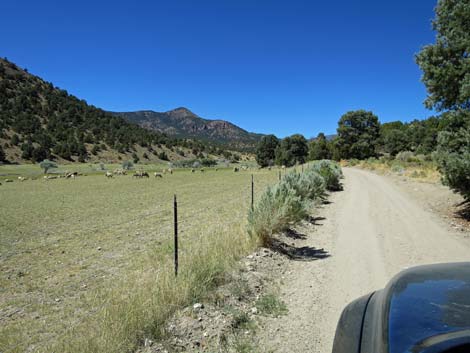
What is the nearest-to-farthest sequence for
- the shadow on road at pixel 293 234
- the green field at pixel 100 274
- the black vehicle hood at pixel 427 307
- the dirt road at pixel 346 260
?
the black vehicle hood at pixel 427 307, the green field at pixel 100 274, the dirt road at pixel 346 260, the shadow on road at pixel 293 234

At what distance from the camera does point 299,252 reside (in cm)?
762

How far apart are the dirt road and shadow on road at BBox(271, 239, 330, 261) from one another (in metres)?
0.18

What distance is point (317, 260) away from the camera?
275 inches

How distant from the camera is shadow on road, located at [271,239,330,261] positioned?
7210 millimetres

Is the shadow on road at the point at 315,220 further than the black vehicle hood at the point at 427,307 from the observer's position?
Yes

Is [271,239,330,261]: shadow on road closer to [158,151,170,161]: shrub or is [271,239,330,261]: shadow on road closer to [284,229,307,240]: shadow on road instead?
[284,229,307,240]: shadow on road

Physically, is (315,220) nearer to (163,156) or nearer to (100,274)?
(100,274)

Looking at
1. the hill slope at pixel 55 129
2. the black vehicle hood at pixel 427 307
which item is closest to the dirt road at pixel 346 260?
the black vehicle hood at pixel 427 307

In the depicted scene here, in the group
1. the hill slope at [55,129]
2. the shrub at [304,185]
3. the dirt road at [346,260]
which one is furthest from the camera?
the hill slope at [55,129]

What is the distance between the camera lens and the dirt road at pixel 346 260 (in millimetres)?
4180

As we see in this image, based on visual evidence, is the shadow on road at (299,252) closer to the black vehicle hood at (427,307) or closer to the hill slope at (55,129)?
the black vehicle hood at (427,307)

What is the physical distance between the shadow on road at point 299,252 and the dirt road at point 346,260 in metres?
0.18

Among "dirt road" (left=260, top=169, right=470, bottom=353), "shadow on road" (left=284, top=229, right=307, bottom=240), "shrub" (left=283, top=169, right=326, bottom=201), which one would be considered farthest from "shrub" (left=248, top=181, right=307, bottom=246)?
"shrub" (left=283, top=169, right=326, bottom=201)

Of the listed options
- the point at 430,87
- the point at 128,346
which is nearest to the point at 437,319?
the point at 128,346
